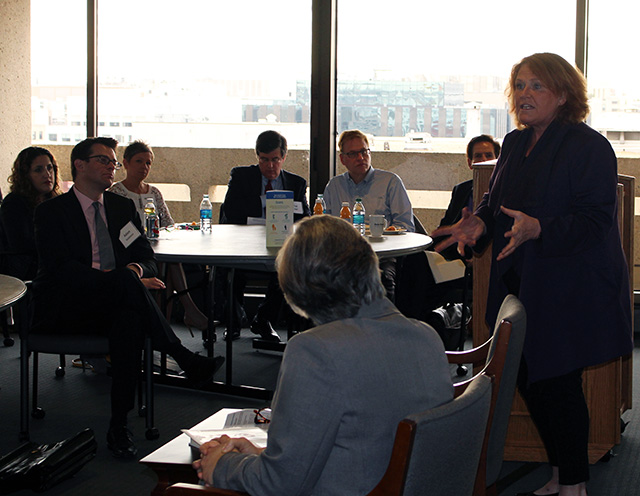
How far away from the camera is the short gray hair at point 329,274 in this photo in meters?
1.45

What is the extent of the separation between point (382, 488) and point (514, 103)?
5.16 feet

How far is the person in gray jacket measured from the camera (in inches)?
51.9

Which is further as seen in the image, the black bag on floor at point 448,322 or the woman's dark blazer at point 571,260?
the black bag on floor at point 448,322

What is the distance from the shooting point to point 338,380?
4.32 ft

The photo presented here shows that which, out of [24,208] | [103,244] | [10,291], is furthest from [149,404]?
[24,208]

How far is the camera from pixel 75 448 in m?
2.97

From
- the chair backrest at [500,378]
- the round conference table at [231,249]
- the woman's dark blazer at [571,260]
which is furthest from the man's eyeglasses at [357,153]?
the chair backrest at [500,378]

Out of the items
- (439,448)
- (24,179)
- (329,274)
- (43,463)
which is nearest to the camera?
(439,448)

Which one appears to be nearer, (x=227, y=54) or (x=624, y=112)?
(x=624, y=112)

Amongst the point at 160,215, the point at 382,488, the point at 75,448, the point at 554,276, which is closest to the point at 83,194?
the point at 75,448

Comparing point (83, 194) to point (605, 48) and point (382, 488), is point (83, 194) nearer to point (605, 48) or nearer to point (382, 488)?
point (382, 488)

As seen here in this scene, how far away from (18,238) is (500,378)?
12.4ft

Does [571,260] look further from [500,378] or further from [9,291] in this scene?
[9,291]

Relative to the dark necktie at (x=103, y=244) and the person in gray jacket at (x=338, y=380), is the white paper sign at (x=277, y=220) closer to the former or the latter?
the dark necktie at (x=103, y=244)
